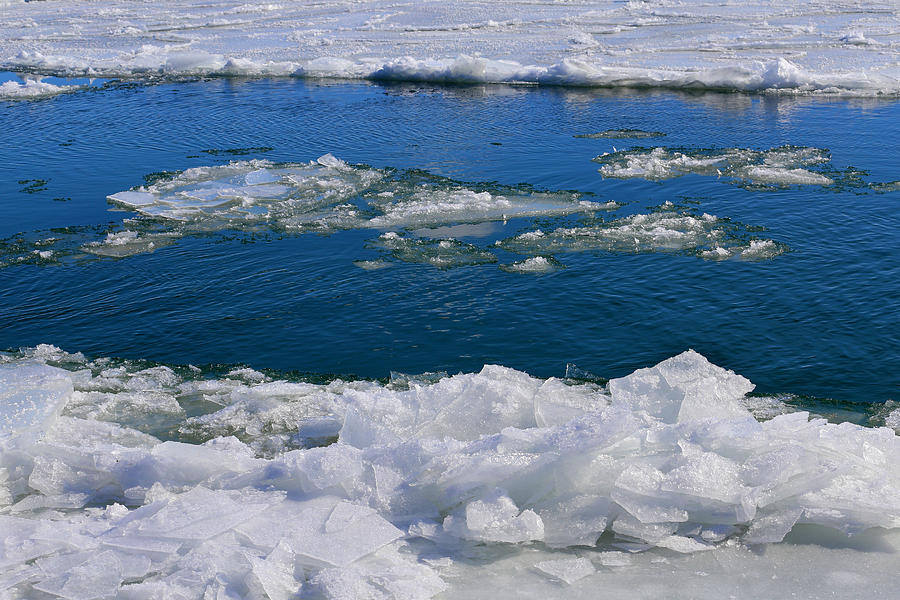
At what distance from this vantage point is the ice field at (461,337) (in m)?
4.68

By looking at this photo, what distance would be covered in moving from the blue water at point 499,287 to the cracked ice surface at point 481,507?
1984 millimetres

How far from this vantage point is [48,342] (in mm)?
8500

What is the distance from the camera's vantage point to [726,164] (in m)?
13.0

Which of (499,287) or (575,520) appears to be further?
(499,287)

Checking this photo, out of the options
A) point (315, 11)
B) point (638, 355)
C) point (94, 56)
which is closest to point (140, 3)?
point (315, 11)

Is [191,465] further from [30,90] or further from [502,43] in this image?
[502,43]

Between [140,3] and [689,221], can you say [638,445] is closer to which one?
[689,221]

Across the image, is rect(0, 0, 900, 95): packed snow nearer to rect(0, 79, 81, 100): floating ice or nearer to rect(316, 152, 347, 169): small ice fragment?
rect(0, 79, 81, 100): floating ice

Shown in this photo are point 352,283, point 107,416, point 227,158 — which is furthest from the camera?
point 227,158

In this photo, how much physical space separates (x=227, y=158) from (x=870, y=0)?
84.8ft

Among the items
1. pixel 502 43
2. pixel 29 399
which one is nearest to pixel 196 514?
pixel 29 399

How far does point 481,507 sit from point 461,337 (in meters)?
3.55

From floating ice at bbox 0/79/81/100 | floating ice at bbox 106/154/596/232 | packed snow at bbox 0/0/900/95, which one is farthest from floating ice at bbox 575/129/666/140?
floating ice at bbox 0/79/81/100

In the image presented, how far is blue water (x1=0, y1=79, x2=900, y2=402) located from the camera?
795 cm
